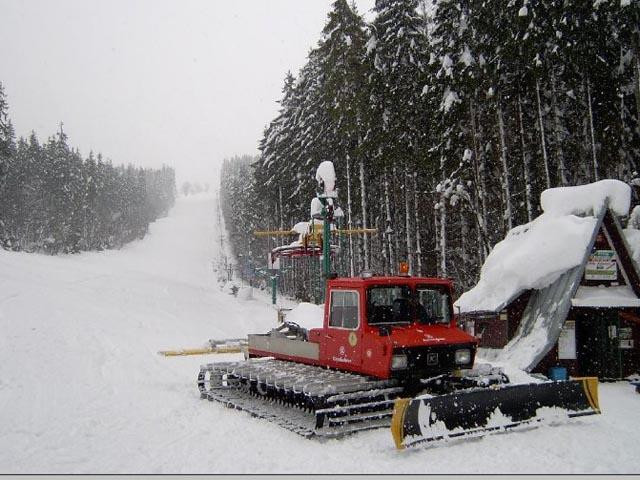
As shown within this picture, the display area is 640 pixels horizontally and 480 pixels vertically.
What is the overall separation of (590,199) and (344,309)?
8.72 meters

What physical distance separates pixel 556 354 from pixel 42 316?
18.6 metres

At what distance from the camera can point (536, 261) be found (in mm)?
14266

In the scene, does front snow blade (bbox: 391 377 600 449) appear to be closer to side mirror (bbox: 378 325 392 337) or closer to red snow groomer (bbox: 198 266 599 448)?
red snow groomer (bbox: 198 266 599 448)

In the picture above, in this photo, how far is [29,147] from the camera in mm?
66062

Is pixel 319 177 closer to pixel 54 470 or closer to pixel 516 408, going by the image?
pixel 516 408

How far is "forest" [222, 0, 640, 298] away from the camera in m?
20.2

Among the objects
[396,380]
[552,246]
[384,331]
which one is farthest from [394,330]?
[552,246]

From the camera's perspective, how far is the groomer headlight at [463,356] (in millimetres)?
9273

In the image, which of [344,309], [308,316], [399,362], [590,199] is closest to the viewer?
[399,362]

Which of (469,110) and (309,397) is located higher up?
(469,110)

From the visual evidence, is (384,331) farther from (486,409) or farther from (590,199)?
(590,199)

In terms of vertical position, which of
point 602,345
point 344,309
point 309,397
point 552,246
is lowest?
point 602,345

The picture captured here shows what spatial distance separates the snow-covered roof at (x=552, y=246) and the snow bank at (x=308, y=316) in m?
5.26

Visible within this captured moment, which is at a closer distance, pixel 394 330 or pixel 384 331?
pixel 384 331
